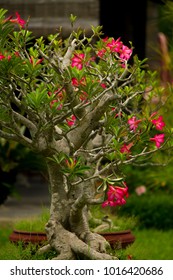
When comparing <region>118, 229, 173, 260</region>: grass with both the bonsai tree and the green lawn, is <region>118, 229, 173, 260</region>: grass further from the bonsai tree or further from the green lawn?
the bonsai tree

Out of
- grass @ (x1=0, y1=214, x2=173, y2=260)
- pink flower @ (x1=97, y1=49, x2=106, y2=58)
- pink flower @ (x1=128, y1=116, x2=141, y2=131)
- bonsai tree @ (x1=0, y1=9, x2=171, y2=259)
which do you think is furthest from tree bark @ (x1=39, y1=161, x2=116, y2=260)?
pink flower @ (x1=97, y1=49, x2=106, y2=58)

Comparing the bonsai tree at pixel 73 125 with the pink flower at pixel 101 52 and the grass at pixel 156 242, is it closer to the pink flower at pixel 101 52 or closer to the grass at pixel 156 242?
the pink flower at pixel 101 52

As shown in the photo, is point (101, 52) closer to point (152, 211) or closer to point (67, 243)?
point (67, 243)

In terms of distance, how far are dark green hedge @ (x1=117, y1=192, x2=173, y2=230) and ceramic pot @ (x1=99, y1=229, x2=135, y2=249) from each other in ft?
12.0

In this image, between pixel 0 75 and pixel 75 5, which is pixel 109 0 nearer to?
pixel 75 5

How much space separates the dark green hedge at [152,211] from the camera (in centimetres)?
852

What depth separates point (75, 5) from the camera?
A: 970 centimetres

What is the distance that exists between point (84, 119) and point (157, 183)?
4.56 meters

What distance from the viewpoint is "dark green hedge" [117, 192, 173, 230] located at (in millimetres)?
8523

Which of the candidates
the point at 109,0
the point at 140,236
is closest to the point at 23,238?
the point at 140,236

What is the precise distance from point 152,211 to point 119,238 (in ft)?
13.1

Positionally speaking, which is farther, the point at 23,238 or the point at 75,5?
the point at 75,5

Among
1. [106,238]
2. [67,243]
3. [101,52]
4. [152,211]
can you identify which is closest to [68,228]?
[67,243]

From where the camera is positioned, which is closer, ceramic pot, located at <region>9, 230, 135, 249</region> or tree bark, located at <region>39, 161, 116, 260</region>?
tree bark, located at <region>39, 161, 116, 260</region>
